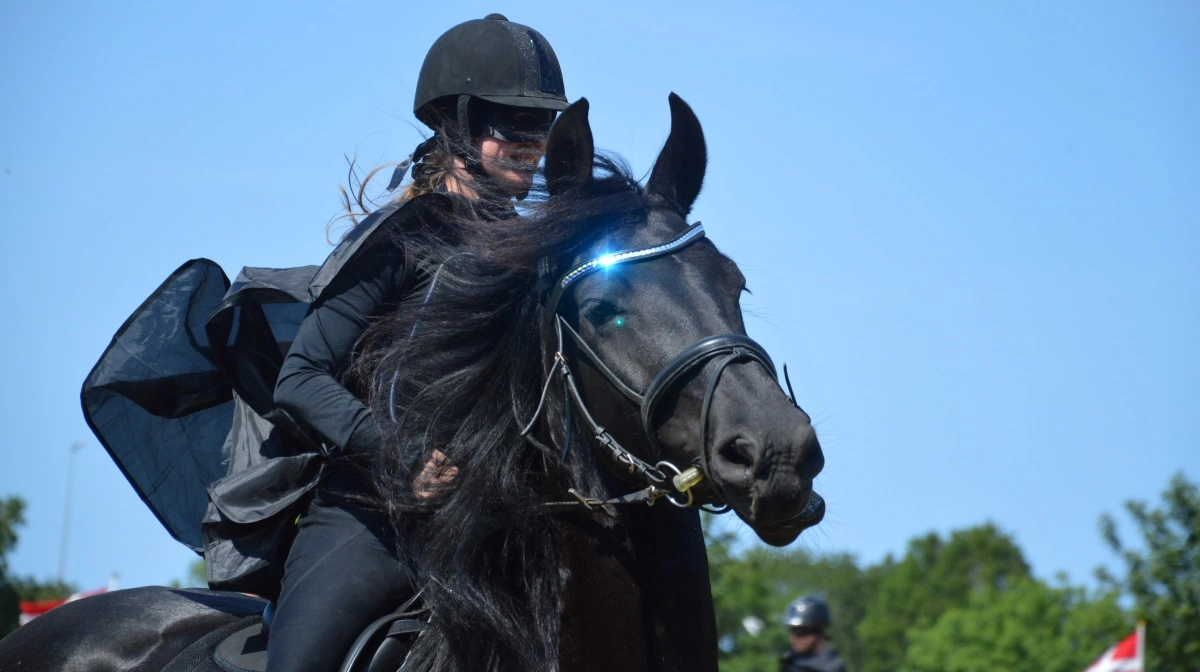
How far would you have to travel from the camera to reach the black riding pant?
3.32m

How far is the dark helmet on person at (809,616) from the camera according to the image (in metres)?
9.16

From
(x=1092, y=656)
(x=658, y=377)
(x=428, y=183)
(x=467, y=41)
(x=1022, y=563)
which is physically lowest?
(x=658, y=377)

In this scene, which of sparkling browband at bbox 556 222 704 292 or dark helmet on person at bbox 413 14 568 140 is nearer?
sparkling browband at bbox 556 222 704 292

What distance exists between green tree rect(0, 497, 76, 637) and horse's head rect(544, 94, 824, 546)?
4073cm

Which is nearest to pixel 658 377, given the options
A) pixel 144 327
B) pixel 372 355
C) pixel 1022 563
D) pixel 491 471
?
pixel 491 471

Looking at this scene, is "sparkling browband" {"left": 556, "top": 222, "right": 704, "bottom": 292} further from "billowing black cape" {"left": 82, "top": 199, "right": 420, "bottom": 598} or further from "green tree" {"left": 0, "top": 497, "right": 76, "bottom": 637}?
"green tree" {"left": 0, "top": 497, "right": 76, "bottom": 637}

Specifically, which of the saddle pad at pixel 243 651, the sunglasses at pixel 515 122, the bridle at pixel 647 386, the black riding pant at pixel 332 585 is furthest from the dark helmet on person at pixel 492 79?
the saddle pad at pixel 243 651

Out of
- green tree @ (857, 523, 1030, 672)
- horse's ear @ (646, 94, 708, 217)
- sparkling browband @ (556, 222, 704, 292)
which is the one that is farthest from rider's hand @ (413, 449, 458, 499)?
green tree @ (857, 523, 1030, 672)

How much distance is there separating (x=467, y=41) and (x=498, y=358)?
122 cm

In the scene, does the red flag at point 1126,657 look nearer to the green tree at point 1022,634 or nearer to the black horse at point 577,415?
the black horse at point 577,415

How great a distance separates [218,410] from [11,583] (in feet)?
144

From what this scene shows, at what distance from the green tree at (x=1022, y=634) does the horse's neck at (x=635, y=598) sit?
1805 inches

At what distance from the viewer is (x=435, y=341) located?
3553 millimetres

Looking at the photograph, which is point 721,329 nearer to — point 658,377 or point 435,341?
point 658,377
